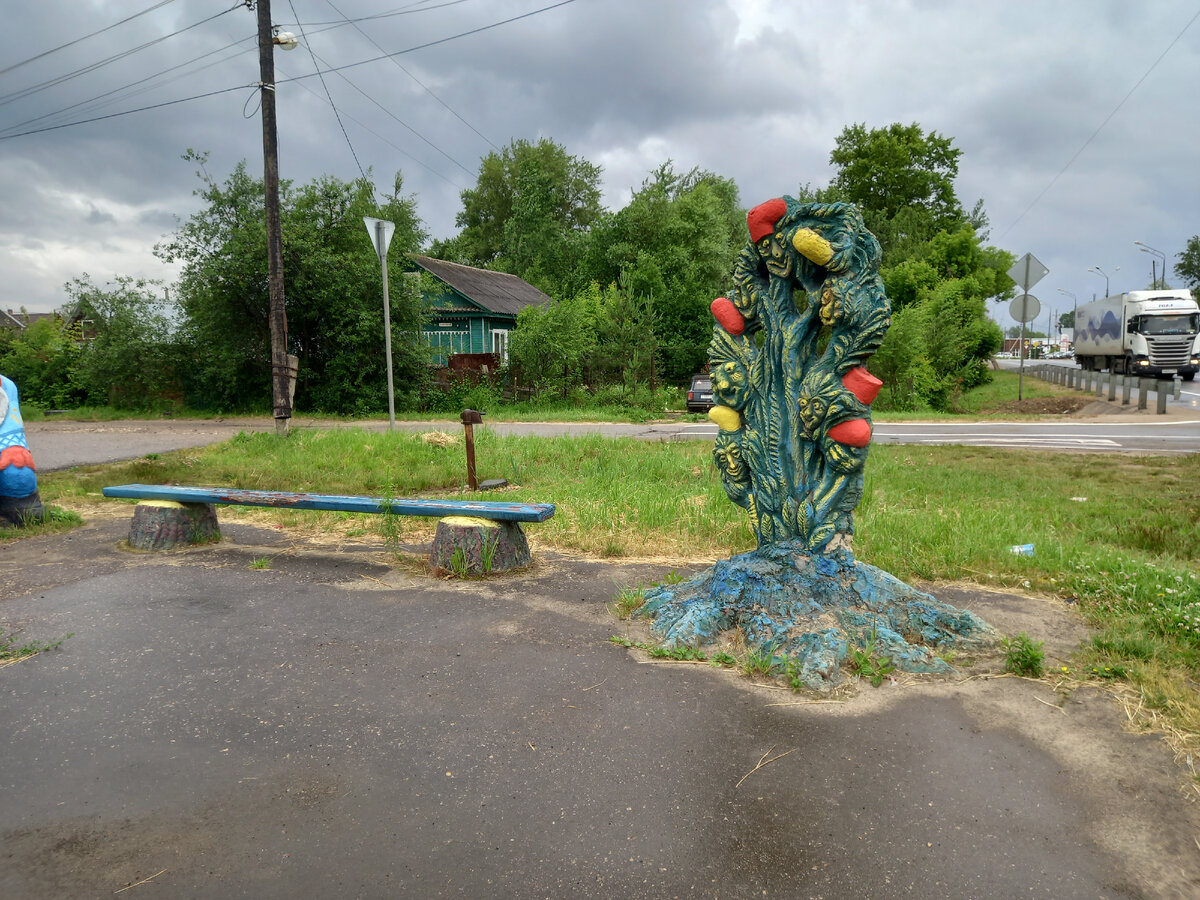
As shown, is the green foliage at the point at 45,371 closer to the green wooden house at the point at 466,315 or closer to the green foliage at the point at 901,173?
the green wooden house at the point at 466,315

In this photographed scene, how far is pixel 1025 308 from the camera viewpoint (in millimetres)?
17516

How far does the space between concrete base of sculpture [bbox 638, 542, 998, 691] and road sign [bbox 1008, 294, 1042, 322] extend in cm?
1610

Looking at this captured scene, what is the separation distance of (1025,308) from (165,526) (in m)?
18.1

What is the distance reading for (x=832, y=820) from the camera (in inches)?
105

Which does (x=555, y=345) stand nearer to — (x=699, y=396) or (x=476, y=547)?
(x=699, y=396)

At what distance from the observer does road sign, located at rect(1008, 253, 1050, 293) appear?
17375mm

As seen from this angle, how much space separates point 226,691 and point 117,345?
22.1 m

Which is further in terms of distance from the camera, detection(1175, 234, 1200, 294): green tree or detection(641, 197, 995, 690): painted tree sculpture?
→ detection(1175, 234, 1200, 294): green tree

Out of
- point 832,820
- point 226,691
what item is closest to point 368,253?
point 226,691

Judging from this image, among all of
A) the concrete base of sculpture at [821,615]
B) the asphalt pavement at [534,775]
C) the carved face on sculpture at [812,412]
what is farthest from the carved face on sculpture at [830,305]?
the asphalt pavement at [534,775]

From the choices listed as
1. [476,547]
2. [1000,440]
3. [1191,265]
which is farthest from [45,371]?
[1191,265]

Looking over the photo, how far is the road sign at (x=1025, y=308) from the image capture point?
57.6ft

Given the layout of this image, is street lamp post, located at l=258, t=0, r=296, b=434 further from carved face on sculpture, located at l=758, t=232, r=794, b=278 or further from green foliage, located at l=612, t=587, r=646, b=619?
carved face on sculpture, located at l=758, t=232, r=794, b=278

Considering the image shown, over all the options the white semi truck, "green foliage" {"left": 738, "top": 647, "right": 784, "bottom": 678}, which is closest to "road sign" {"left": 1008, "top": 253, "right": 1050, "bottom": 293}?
the white semi truck
